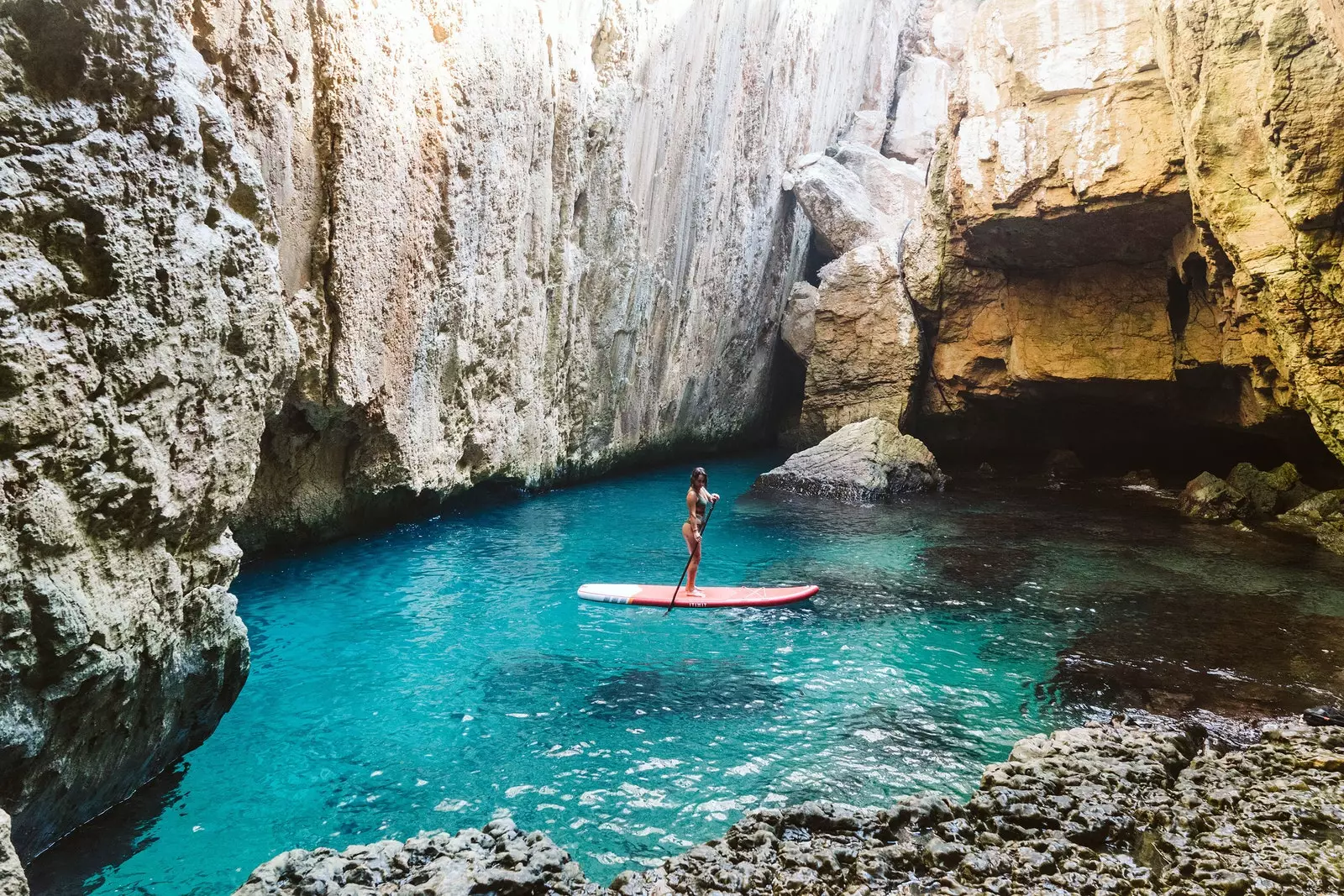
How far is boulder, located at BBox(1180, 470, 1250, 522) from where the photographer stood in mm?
15281

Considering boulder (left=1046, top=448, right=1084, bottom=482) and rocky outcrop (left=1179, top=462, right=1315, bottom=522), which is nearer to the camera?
rocky outcrop (left=1179, top=462, right=1315, bottom=522)

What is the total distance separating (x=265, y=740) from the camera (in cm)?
647

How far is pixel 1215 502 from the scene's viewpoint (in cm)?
1547

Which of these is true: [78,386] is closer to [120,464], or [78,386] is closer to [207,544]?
[120,464]

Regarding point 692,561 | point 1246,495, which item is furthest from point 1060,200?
point 692,561

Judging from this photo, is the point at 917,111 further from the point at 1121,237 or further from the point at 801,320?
the point at 1121,237

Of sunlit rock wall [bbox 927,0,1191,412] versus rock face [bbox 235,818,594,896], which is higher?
sunlit rock wall [bbox 927,0,1191,412]

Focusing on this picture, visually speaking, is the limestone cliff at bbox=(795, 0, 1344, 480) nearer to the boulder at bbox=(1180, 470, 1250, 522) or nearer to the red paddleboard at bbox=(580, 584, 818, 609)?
the boulder at bbox=(1180, 470, 1250, 522)

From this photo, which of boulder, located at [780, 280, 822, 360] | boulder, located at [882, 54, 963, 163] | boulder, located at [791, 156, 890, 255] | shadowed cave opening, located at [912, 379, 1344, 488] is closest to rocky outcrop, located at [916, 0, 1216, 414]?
shadowed cave opening, located at [912, 379, 1344, 488]

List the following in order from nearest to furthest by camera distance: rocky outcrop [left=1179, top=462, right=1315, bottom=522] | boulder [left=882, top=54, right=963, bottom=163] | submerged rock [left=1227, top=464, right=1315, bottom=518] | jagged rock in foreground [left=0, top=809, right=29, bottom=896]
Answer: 1. jagged rock in foreground [left=0, top=809, right=29, bottom=896]
2. rocky outcrop [left=1179, top=462, right=1315, bottom=522]
3. submerged rock [left=1227, top=464, right=1315, bottom=518]
4. boulder [left=882, top=54, right=963, bottom=163]

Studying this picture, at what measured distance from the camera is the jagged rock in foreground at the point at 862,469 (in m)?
17.8

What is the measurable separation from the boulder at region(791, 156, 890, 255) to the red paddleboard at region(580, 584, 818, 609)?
47.7 feet

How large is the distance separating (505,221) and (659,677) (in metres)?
8.65

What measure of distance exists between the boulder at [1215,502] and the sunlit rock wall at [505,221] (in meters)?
11.2
